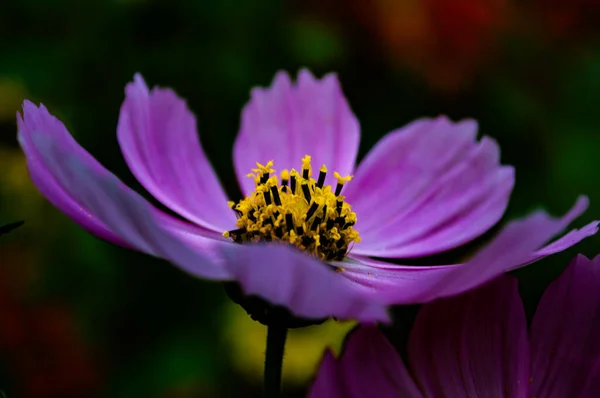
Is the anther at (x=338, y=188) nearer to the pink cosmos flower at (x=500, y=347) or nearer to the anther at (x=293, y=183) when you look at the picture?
the anther at (x=293, y=183)

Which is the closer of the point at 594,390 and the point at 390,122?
the point at 594,390

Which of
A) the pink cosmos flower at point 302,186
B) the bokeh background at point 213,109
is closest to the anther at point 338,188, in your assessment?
the pink cosmos flower at point 302,186

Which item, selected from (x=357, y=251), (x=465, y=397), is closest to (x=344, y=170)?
(x=357, y=251)

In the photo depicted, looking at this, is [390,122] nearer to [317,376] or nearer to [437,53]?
[437,53]

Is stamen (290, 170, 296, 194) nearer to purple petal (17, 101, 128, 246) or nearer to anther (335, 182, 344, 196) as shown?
anther (335, 182, 344, 196)

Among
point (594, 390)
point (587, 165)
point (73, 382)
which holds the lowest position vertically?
point (73, 382)

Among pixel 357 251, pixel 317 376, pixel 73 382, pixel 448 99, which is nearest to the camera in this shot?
pixel 317 376
